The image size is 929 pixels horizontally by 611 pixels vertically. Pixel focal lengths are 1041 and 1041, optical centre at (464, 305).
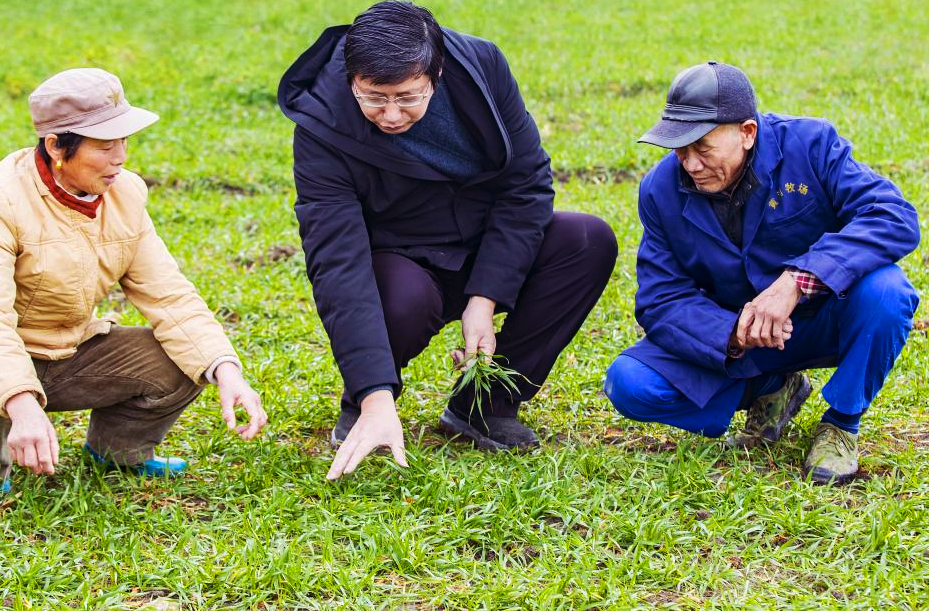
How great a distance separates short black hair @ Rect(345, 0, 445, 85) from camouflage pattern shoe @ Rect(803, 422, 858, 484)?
169cm

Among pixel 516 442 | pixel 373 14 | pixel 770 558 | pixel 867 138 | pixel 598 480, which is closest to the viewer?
pixel 770 558

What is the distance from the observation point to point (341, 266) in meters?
3.23

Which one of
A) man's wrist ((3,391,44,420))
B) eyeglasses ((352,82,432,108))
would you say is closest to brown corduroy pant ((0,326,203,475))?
man's wrist ((3,391,44,420))

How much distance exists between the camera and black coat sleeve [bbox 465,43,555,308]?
3420 mm

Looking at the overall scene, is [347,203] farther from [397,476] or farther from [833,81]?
[833,81]

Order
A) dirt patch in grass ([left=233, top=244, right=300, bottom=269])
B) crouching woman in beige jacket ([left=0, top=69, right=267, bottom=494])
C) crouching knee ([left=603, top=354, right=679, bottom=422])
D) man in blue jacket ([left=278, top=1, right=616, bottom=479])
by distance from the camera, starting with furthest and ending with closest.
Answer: dirt patch in grass ([left=233, top=244, right=300, bottom=269])
crouching knee ([left=603, top=354, right=679, bottom=422])
man in blue jacket ([left=278, top=1, right=616, bottom=479])
crouching woman in beige jacket ([left=0, top=69, right=267, bottom=494])

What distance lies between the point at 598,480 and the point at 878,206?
1183 millimetres

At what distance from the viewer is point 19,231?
2928mm

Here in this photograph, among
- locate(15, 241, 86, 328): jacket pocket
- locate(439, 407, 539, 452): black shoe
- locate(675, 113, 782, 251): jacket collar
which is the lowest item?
locate(439, 407, 539, 452): black shoe

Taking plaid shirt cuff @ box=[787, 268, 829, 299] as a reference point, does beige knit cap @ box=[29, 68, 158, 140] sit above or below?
above

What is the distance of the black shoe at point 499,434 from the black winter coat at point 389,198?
1.39 ft

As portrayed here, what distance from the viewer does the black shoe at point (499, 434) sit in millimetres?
3557

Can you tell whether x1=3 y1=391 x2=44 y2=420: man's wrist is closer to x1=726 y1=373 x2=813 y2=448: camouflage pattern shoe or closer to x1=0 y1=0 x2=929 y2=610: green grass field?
x1=0 y1=0 x2=929 y2=610: green grass field

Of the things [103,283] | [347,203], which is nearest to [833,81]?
[347,203]
